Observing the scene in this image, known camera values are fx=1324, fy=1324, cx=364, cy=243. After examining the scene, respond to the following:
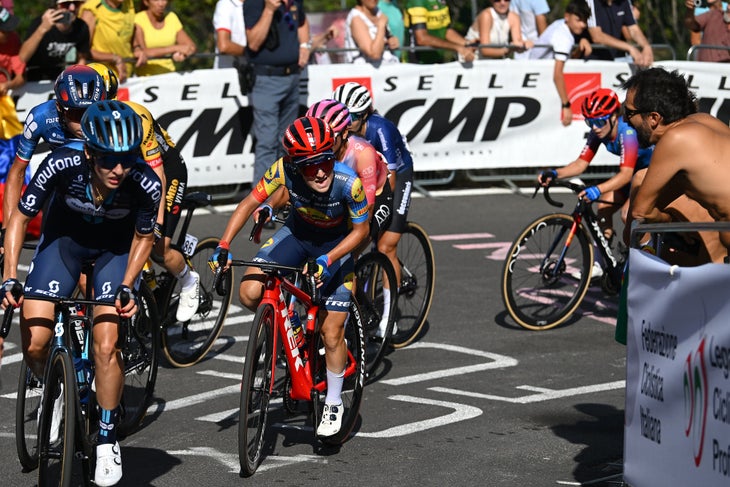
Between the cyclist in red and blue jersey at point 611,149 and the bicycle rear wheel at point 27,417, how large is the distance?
4918 millimetres

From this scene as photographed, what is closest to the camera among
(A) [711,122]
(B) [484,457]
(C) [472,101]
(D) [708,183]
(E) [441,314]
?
(D) [708,183]

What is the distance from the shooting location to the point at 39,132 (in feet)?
27.1

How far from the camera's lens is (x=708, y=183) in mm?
6551

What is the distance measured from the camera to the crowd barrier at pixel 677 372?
16.8 feet

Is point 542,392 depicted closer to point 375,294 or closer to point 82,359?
point 375,294

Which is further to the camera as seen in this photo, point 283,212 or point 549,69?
point 549,69

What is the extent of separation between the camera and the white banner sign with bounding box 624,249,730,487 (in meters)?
5.13

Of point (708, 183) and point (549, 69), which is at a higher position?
point (708, 183)

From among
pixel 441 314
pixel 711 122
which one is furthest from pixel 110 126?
pixel 441 314

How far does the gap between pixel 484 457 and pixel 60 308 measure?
2.54 metres

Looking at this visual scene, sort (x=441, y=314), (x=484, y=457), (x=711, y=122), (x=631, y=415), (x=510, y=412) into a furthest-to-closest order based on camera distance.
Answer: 1. (x=441, y=314)
2. (x=510, y=412)
3. (x=484, y=457)
4. (x=711, y=122)
5. (x=631, y=415)

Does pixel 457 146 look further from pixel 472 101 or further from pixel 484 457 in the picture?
pixel 484 457

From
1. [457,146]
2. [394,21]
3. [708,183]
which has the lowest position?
[457,146]

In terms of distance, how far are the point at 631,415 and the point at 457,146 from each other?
10.6 meters
